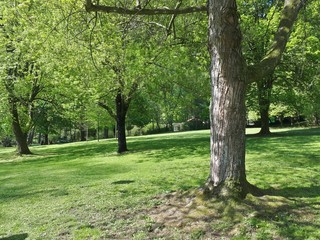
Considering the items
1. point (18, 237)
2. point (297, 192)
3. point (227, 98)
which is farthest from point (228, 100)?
point (18, 237)

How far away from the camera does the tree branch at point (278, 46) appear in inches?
239

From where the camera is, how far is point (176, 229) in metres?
4.95

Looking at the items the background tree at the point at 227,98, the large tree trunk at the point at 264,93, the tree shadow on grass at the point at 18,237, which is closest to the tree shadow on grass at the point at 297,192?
the background tree at the point at 227,98

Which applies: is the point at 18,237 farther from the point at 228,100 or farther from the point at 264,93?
the point at 264,93

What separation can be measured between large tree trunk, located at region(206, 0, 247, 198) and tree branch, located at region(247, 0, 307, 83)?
0.63 m

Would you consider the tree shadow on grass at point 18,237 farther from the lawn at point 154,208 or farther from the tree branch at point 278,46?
the tree branch at point 278,46

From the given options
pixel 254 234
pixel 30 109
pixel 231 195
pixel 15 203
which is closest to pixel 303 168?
pixel 231 195

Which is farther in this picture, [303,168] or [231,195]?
[303,168]

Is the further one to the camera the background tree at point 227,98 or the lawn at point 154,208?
the background tree at point 227,98

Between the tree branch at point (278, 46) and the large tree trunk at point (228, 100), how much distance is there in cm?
63

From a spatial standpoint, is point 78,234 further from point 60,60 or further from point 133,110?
point 133,110

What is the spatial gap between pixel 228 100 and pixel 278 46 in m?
1.89

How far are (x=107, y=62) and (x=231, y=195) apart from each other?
1056 cm

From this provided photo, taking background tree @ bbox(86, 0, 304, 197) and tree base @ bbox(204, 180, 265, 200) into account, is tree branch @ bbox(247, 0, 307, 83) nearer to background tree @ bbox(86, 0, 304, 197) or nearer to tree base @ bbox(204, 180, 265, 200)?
background tree @ bbox(86, 0, 304, 197)
